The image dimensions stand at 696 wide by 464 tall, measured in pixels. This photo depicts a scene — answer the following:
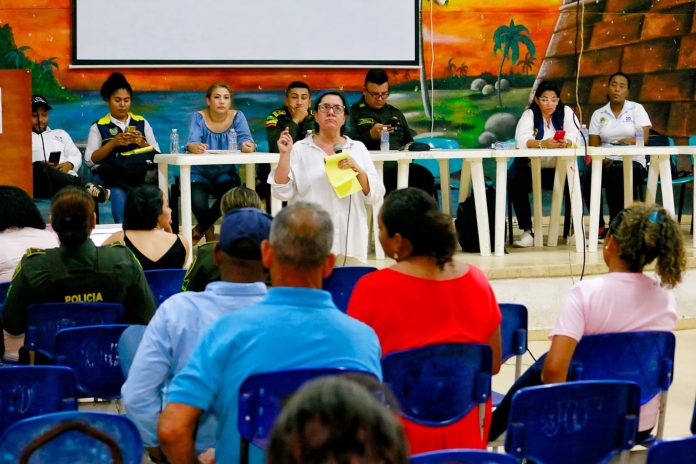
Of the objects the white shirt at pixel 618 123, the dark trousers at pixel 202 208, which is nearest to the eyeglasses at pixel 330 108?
the dark trousers at pixel 202 208

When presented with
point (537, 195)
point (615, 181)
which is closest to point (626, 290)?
point (537, 195)

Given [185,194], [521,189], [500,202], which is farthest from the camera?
[521,189]

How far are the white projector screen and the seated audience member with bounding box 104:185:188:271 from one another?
4109 millimetres

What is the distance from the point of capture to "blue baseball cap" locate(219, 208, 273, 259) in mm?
2496

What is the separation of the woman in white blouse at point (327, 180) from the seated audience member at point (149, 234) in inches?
46.0

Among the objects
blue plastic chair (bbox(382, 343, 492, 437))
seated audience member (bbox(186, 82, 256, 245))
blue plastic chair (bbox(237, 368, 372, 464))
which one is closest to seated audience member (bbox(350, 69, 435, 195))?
seated audience member (bbox(186, 82, 256, 245))

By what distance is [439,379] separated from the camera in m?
2.94

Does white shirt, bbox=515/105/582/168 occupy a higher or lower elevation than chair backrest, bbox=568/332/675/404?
higher

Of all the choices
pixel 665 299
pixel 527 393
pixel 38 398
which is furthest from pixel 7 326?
pixel 665 299

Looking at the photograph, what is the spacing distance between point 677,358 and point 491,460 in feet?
13.7

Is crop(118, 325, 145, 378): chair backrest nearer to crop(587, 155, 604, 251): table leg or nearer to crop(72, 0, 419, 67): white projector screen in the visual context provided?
crop(587, 155, 604, 251): table leg

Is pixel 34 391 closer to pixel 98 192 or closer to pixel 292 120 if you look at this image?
pixel 98 192

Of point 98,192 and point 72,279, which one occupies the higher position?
point 98,192

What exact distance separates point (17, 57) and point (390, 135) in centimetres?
307
